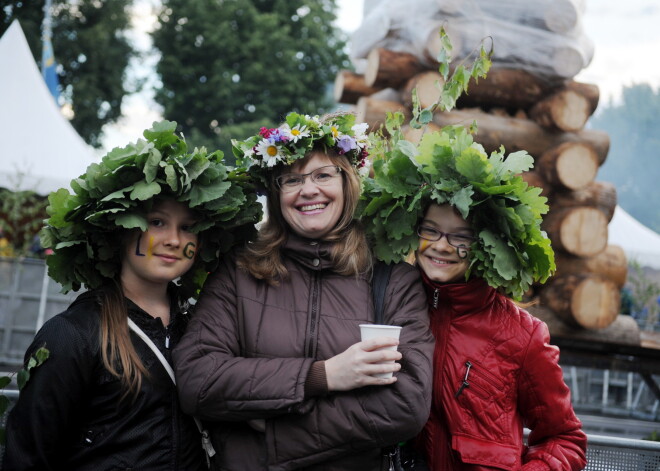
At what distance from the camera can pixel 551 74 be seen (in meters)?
6.66

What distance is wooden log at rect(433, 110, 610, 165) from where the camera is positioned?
6852 mm

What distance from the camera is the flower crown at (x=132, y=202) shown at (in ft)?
8.47

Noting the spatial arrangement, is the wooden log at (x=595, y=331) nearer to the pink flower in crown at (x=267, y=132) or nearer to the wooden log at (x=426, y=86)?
the wooden log at (x=426, y=86)

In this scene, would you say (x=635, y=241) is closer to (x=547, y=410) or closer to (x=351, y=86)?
(x=351, y=86)

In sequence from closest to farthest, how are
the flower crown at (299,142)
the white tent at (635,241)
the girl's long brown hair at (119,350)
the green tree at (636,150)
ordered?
the girl's long brown hair at (119,350)
the flower crown at (299,142)
the white tent at (635,241)
the green tree at (636,150)

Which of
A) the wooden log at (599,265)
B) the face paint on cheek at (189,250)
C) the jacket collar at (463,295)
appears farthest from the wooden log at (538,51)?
the face paint on cheek at (189,250)

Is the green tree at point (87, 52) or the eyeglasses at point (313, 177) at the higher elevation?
the green tree at point (87, 52)

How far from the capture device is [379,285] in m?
2.74

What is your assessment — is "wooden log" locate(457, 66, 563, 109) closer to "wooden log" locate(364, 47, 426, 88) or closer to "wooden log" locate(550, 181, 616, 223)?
"wooden log" locate(364, 47, 426, 88)

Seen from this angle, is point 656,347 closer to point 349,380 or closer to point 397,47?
point 397,47

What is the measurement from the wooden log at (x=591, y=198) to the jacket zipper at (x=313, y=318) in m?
4.77

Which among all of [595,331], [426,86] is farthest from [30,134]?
[595,331]

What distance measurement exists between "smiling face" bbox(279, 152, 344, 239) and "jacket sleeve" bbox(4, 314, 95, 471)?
98cm

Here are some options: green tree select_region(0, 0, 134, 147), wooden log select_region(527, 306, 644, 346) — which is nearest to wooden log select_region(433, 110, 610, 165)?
wooden log select_region(527, 306, 644, 346)
